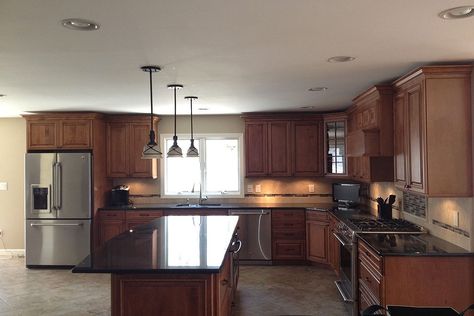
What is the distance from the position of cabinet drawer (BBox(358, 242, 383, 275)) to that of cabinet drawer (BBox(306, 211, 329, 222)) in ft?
6.26

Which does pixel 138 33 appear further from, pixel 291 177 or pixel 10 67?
pixel 291 177

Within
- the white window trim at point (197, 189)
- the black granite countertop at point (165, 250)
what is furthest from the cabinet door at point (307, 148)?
the black granite countertop at point (165, 250)

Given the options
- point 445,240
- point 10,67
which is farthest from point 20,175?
point 445,240

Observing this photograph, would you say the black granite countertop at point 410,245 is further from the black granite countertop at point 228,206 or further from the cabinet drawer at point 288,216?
the cabinet drawer at point 288,216

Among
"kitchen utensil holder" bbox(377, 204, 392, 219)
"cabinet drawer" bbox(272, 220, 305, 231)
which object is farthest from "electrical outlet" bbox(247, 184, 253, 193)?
"kitchen utensil holder" bbox(377, 204, 392, 219)

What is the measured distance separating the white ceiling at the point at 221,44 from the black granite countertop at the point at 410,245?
4.77ft

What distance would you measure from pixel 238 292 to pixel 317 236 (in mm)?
1612

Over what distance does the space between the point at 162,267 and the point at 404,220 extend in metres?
2.97

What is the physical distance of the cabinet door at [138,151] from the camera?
637 centimetres

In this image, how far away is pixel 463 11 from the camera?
204 centimetres

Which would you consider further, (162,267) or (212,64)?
(212,64)

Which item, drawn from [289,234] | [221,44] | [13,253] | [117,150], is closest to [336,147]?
[289,234]

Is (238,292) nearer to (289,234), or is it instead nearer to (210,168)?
(289,234)

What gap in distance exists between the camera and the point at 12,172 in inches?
264
